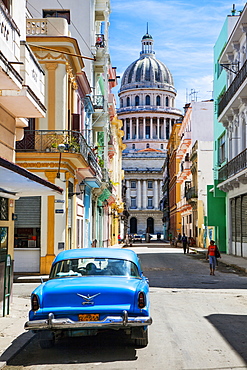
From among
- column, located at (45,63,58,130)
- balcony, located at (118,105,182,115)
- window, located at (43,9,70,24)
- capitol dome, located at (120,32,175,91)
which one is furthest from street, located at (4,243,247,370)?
capitol dome, located at (120,32,175,91)

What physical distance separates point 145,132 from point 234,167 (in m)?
109

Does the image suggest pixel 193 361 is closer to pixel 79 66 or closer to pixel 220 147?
pixel 79 66

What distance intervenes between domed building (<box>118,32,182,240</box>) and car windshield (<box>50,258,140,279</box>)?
388 ft

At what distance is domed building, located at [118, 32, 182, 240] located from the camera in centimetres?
13012

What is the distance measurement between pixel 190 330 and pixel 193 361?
2.20 m

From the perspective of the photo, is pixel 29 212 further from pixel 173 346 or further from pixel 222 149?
pixel 222 149

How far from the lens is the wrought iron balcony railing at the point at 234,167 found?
90.0 feet

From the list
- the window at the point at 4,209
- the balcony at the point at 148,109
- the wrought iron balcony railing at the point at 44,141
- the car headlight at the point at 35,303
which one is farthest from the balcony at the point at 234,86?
the balcony at the point at 148,109

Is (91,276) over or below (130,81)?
below

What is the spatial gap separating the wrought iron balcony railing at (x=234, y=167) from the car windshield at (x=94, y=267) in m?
18.8

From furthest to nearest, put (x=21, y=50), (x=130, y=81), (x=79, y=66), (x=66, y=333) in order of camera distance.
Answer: (x=130, y=81) → (x=79, y=66) → (x=21, y=50) → (x=66, y=333)

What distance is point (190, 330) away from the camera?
9.54 m

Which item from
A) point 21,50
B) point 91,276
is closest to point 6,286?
point 91,276

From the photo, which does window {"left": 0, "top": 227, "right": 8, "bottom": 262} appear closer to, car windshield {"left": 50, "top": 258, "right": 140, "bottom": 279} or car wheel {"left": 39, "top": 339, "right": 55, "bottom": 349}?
car windshield {"left": 50, "top": 258, "right": 140, "bottom": 279}
